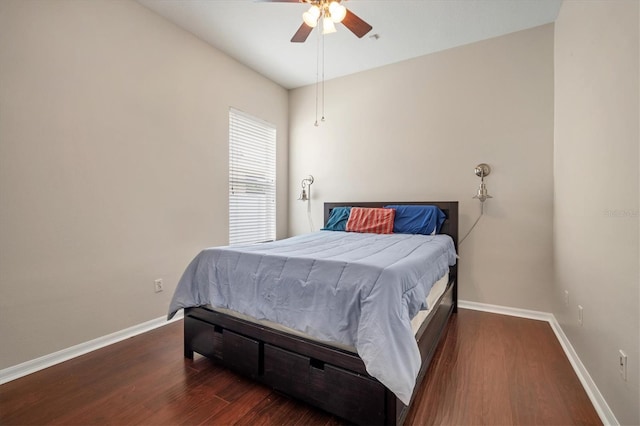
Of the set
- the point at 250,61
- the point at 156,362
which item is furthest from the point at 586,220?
the point at 250,61

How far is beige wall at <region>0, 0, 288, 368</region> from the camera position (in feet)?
6.16

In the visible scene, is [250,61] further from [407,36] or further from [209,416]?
[209,416]

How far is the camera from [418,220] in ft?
10.1

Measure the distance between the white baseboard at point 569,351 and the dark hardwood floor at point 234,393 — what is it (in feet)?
0.13

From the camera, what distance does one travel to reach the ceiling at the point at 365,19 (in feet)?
8.36

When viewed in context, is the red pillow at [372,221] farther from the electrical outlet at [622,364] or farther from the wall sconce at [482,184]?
the electrical outlet at [622,364]

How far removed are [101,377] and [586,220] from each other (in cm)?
321

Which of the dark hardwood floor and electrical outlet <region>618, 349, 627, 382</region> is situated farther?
the dark hardwood floor

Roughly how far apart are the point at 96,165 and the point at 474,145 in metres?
3.51

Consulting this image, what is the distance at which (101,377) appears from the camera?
1.83 metres

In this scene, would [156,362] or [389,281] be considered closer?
[389,281]

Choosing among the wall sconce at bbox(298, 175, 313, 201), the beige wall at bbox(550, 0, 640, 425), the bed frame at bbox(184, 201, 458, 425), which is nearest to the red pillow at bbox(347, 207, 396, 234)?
the wall sconce at bbox(298, 175, 313, 201)

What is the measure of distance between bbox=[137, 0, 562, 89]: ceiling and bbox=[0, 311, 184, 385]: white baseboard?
9.29 feet

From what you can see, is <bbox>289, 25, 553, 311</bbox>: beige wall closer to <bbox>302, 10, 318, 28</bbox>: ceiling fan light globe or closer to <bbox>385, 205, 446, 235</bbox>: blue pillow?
<bbox>385, 205, 446, 235</bbox>: blue pillow
